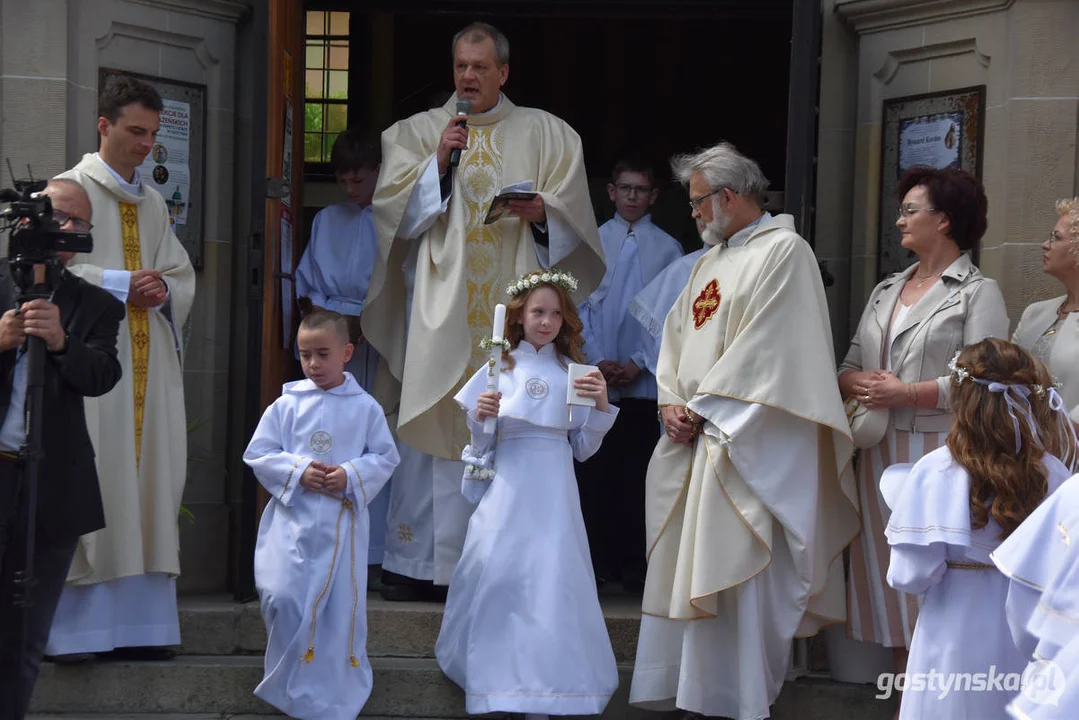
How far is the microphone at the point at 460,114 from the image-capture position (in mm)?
6818

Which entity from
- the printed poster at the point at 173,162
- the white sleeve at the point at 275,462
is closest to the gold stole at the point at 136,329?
the white sleeve at the point at 275,462

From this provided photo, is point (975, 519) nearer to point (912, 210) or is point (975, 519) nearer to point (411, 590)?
point (912, 210)

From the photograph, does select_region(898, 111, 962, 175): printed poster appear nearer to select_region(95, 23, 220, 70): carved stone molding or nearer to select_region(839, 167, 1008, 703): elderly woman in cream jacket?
select_region(839, 167, 1008, 703): elderly woman in cream jacket

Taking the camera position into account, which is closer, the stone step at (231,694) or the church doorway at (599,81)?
the stone step at (231,694)

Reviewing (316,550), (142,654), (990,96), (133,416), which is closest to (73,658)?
(142,654)

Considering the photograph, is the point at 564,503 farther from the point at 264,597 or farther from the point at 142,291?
the point at 142,291

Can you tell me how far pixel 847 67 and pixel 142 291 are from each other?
11.5 ft

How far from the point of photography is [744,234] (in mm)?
6270

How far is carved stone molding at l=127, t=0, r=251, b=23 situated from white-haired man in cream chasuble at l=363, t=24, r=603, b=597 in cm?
116

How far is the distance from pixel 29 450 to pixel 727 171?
109 inches

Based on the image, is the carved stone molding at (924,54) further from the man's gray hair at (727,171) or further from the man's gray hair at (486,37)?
the man's gray hair at (486,37)

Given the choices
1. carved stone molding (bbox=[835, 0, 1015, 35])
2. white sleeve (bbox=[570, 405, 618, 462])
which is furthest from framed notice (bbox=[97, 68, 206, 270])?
carved stone molding (bbox=[835, 0, 1015, 35])

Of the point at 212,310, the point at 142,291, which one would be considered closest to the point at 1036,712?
the point at 142,291

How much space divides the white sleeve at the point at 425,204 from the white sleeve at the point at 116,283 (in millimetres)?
1279
